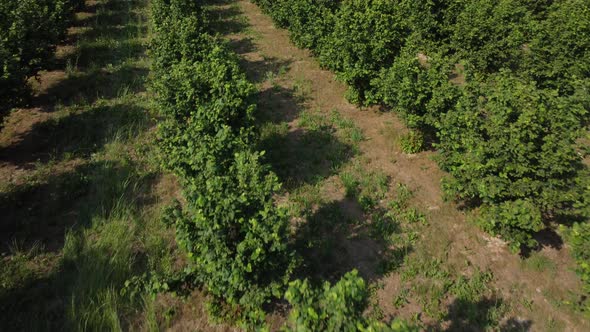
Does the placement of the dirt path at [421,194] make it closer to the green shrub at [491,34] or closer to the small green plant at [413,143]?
the small green plant at [413,143]

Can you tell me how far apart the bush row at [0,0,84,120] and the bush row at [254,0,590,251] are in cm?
817

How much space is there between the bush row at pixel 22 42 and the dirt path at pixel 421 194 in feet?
20.2

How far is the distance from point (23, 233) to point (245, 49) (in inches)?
398

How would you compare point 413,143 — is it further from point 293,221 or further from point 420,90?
point 293,221

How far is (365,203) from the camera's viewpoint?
7059 millimetres

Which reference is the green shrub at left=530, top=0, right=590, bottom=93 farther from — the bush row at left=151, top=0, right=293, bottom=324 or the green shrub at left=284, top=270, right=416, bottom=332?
the green shrub at left=284, top=270, right=416, bottom=332

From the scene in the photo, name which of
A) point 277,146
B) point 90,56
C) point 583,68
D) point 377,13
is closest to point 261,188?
point 277,146

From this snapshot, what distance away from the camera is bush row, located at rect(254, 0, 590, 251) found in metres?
5.84

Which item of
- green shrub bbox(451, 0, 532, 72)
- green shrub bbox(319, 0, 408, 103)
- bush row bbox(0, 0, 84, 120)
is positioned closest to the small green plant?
green shrub bbox(319, 0, 408, 103)

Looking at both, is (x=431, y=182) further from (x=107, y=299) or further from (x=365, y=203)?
(x=107, y=299)

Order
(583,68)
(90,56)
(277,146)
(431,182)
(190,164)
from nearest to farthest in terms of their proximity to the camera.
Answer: (190,164)
(431,182)
(277,146)
(583,68)
(90,56)

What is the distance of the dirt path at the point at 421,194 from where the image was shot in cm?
562

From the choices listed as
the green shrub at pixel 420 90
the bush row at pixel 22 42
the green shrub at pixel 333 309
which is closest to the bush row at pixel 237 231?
the green shrub at pixel 333 309

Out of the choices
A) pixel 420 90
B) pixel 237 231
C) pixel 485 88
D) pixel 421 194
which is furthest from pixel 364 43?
pixel 237 231
